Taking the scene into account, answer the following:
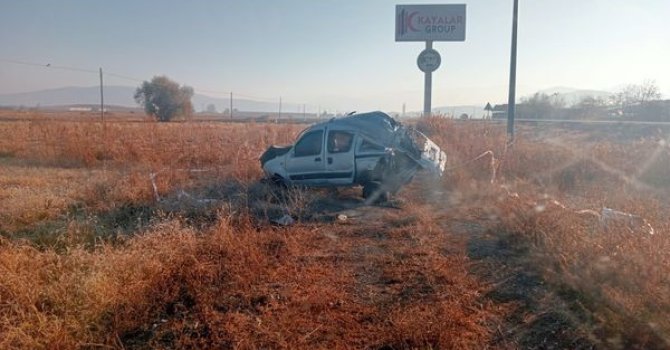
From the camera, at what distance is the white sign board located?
75.4ft

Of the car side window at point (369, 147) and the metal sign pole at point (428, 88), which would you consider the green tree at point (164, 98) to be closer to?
the metal sign pole at point (428, 88)

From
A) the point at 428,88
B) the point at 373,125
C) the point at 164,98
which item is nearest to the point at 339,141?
the point at 373,125

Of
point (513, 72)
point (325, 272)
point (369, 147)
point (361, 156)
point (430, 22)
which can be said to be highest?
point (430, 22)

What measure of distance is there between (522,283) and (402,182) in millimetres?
4318

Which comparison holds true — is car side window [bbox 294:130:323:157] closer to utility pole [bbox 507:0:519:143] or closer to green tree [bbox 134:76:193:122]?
utility pole [bbox 507:0:519:143]

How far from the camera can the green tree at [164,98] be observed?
6506 centimetres

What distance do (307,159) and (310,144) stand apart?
353mm

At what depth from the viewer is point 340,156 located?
Result: 29.2 feet

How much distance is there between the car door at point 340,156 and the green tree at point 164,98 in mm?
61656

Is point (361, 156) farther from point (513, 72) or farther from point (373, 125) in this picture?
point (513, 72)

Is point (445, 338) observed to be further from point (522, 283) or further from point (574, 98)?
point (574, 98)

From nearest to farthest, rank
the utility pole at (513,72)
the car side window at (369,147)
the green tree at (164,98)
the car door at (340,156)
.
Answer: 1. the car side window at (369,147)
2. the car door at (340,156)
3. the utility pole at (513,72)
4. the green tree at (164,98)

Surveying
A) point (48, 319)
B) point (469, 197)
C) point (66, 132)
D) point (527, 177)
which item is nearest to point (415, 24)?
point (527, 177)

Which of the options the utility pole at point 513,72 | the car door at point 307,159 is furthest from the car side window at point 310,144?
the utility pole at point 513,72
